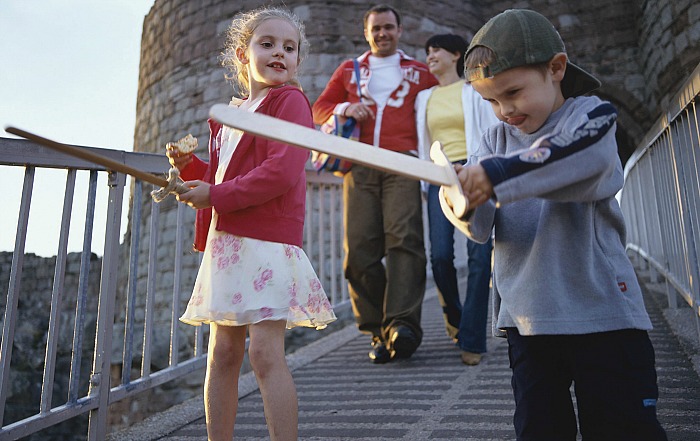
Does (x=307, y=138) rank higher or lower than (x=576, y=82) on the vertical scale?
lower

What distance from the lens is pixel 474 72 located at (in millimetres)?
1150

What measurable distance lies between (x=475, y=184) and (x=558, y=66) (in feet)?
1.21

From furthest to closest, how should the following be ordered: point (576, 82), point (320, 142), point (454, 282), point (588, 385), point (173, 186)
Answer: point (454, 282), point (173, 186), point (576, 82), point (588, 385), point (320, 142)

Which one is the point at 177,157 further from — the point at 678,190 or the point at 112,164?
the point at 678,190

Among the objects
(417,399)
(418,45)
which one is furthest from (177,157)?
(418,45)

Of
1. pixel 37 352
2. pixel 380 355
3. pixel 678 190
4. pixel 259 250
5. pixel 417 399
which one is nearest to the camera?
pixel 259 250

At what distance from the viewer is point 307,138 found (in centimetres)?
78

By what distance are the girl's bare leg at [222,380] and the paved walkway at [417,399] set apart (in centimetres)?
51

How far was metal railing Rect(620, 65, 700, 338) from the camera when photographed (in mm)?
2260

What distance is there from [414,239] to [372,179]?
0.37m

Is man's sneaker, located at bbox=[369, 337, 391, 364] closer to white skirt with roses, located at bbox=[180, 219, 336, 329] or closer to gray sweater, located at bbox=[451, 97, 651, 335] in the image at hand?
white skirt with roses, located at bbox=[180, 219, 336, 329]

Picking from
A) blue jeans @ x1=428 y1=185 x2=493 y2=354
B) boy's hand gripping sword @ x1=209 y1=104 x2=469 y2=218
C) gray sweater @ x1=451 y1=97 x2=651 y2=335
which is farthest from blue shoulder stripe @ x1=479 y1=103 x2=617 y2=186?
blue jeans @ x1=428 y1=185 x2=493 y2=354

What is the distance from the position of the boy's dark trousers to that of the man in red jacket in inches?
66.6

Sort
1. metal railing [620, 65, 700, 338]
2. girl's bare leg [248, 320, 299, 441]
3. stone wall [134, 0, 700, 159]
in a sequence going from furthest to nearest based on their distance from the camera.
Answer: stone wall [134, 0, 700, 159], metal railing [620, 65, 700, 338], girl's bare leg [248, 320, 299, 441]
